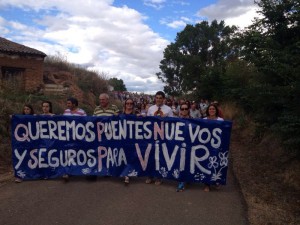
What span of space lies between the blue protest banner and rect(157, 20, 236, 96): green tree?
3971 centimetres

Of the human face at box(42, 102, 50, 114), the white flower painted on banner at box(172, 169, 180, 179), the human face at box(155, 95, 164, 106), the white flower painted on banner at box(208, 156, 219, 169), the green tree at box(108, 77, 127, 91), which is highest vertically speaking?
the green tree at box(108, 77, 127, 91)

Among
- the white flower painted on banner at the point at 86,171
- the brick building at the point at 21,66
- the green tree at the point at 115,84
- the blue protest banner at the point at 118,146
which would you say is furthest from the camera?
the green tree at the point at 115,84

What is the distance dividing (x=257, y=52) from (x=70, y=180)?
6.92m

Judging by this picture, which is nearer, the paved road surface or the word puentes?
the paved road surface

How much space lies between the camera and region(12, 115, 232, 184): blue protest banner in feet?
23.9

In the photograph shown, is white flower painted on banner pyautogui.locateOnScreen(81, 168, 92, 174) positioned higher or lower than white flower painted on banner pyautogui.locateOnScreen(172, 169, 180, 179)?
lower

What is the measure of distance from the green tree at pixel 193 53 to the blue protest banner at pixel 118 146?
39712 mm

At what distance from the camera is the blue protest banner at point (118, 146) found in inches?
287

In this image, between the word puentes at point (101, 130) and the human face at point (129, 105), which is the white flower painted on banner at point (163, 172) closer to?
the word puentes at point (101, 130)

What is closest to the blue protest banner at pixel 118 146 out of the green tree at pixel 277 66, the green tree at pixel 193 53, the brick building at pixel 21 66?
the green tree at pixel 277 66

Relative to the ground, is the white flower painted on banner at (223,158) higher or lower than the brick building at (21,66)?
lower

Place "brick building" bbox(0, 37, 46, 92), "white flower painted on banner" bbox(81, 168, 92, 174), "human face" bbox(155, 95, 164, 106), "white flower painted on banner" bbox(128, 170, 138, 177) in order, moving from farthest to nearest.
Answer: "brick building" bbox(0, 37, 46, 92)
"human face" bbox(155, 95, 164, 106)
"white flower painted on banner" bbox(81, 168, 92, 174)
"white flower painted on banner" bbox(128, 170, 138, 177)

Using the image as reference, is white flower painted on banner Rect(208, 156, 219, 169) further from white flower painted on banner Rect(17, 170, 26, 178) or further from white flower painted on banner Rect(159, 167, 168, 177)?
white flower painted on banner Rect(17, 170, 26, 178)

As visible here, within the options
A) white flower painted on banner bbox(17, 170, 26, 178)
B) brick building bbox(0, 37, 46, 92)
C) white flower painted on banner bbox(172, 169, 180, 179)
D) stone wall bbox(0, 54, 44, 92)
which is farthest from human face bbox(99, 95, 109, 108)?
stone wall bbox(0, 54, 44, 92)
